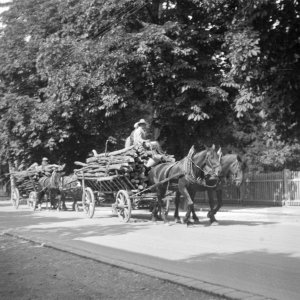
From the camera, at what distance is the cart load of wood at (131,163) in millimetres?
15258

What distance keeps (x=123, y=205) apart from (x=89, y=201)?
2.75 metres

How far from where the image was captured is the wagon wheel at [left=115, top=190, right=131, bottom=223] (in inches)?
609

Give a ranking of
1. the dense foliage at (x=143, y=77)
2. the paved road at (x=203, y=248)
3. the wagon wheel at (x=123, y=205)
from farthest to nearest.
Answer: the dense foliage at (x=143, y=77) < the wagon wheel at (x=123, y=205) < the paved road at (x=203, y=248)

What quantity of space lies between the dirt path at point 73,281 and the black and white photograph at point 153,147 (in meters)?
0.03

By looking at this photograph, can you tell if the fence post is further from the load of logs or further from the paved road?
the load of logs

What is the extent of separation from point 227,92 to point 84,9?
7.35 metres

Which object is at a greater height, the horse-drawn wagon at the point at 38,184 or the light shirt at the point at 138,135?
the light shirt at the point at 138,135

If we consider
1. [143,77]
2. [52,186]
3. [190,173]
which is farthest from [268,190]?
[190,173]

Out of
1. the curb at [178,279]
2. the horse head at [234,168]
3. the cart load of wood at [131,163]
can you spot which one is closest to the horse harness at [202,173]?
the horse head at [234,168]

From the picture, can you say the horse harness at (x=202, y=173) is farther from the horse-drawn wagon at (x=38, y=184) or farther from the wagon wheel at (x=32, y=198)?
the wagon wheel at (x=32, y=198)

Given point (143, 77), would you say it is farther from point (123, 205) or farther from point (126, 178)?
point (123, 205)

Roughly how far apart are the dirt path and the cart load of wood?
246 inches

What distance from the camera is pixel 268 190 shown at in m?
22.9

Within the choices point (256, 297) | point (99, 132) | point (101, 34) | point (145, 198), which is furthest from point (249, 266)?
point (99, 132)
